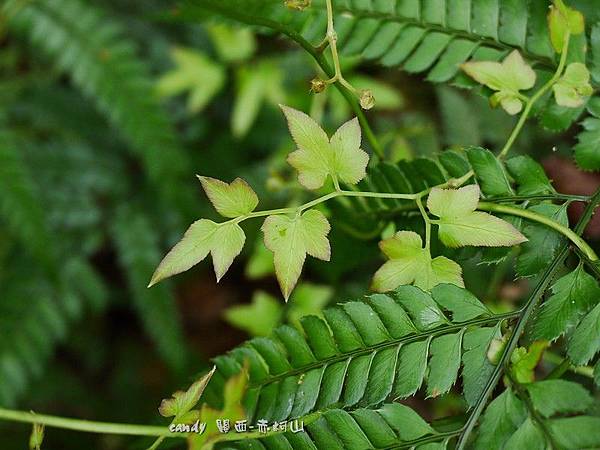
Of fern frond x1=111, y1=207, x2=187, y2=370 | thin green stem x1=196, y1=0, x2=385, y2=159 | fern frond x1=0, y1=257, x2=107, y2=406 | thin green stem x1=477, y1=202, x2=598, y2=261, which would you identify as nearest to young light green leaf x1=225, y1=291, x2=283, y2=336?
fern frond x1=111, y1=207, x2=187, y2=370

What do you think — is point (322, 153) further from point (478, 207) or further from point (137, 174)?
point (137, 174)

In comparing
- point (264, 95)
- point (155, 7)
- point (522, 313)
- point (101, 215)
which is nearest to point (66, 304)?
point (101, 215)

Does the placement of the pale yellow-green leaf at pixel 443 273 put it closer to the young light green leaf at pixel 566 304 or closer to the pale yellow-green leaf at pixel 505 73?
the young light green leaf at pixel 566 304

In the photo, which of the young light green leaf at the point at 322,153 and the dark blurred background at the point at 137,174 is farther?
the dark blurred background at the point at 137,174

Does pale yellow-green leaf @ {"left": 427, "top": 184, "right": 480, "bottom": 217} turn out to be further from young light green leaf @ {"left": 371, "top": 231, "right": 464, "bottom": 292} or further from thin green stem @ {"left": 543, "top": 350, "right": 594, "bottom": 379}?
thin green stem @ {"left": 543, "top": 350, "right": 594, "bottom": 379}

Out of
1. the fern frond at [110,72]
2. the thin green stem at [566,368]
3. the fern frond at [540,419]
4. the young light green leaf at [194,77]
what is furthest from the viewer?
the young light green leaf at [194,77]

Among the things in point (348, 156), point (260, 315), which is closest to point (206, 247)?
point (348, 156)

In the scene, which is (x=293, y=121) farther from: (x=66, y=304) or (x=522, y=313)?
(x=66, y=304)

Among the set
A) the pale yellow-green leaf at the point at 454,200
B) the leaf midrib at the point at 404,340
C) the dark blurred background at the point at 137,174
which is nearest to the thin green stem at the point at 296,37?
the pale yellow-green leaf at the point at 454,200
